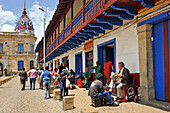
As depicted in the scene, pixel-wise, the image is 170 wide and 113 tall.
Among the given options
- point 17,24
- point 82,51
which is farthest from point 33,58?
point 82,51

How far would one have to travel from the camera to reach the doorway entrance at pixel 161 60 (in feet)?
21.1

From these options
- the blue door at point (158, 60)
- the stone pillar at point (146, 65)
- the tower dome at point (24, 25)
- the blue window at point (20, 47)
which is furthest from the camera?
the tower dome at point (24, 25)

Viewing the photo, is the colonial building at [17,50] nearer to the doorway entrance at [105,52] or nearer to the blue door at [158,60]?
the doorway entrance at [105,52]

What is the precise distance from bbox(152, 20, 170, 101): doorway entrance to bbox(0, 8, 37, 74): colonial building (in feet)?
165

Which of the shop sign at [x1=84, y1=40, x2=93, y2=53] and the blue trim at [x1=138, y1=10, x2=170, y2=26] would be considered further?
the shop sign at [x1=84, y1=40, x2=93, y2=53]

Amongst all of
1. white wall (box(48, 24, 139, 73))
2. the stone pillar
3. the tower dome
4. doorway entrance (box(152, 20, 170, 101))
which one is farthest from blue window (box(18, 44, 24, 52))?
doorway entrance (box(152, 20, 170, 101))

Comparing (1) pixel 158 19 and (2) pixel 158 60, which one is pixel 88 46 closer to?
(2) pixel 158 60

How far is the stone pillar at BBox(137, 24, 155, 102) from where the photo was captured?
6.83 metres

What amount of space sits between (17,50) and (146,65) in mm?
52015

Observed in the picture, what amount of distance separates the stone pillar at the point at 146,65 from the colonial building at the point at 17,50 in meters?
49.9

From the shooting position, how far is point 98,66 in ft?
35.6

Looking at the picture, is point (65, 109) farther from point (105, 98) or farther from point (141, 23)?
point (141, 23)

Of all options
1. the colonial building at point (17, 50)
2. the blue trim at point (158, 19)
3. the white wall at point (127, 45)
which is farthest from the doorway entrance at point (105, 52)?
the colonial building at point (17, 50)

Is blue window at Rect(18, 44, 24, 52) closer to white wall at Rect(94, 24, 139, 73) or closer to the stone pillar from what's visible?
white wall at Rect(94, 24, 139, 73)
